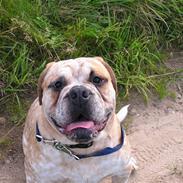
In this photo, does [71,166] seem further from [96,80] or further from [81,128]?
[96,80]

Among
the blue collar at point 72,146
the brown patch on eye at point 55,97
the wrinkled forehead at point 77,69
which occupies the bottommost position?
the blue collar at point 72,146

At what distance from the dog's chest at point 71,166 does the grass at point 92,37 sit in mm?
904

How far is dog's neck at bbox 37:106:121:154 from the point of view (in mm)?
2699

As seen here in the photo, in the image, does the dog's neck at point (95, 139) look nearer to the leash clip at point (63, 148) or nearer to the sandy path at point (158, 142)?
the leash clip at point (63, 148)

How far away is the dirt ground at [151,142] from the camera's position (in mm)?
3312

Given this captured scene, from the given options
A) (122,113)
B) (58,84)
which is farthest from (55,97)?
(122,113)

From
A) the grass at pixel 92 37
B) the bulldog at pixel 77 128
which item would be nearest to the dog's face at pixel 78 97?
the bulldog at pixel 77 128

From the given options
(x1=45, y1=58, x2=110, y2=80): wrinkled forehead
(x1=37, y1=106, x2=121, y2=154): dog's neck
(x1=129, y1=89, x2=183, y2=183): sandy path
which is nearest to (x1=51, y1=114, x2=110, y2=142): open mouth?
(x1=37, y1=106, x2=121, y2=154): dog's neck

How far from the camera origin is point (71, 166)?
277cm

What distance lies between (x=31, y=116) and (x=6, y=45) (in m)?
0.76

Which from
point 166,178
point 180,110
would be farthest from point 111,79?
point 180,110

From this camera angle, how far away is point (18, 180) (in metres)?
3.31

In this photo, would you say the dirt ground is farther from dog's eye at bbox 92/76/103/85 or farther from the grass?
dog's eye at bbox 92/76/103/85

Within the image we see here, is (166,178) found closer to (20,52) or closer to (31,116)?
(31,116)
